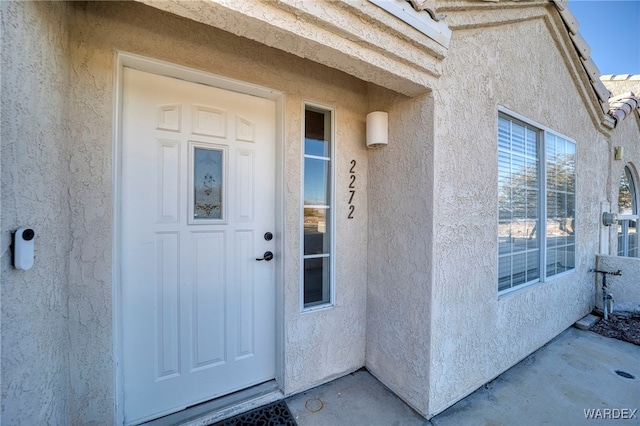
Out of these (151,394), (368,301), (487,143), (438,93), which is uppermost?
(438,93)

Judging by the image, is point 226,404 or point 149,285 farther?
point 226,404

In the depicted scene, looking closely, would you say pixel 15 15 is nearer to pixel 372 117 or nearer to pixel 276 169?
pixel 276 169

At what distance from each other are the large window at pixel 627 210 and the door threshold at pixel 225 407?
10.3 metres

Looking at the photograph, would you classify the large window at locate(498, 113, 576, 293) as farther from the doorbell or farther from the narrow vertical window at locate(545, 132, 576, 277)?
the doorbell

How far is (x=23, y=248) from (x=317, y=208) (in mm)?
2502

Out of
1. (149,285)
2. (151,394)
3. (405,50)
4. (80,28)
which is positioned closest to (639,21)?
(405,50)

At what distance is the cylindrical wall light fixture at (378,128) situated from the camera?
3.21 m

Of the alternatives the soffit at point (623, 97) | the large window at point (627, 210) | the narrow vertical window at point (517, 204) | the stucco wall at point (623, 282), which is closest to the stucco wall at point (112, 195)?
the narrow vertical window at point (517, 204)

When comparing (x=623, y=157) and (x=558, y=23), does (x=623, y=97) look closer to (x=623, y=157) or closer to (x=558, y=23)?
(x=623, y=157)

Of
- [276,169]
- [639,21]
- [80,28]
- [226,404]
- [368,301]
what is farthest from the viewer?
[639,21]

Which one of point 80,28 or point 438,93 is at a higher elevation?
point 80,28

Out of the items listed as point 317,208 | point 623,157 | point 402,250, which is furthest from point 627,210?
point 317,208

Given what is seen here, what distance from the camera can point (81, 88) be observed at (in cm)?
212

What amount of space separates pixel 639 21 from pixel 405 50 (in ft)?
27.0
